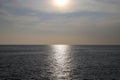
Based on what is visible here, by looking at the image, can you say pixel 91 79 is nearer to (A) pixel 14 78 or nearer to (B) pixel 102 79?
(B) pixel 102 79

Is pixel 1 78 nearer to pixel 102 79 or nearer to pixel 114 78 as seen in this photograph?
pixel 102 79

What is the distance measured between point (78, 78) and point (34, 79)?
36.4 ft

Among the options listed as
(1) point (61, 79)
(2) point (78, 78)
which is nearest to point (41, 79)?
(1) point (61, 79)

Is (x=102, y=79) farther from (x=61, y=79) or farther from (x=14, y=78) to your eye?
(x=14, y=78)

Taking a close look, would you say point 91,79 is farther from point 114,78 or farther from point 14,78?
point 14,78

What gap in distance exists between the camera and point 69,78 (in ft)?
170

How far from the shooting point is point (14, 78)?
Answer: 51469mm

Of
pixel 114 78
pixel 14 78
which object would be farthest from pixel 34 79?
pixel 114 78

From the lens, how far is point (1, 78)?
168 feet

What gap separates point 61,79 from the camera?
50.3 metres

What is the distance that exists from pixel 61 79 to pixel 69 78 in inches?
98.9

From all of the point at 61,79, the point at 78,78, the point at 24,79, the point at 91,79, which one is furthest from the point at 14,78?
the point at 91,79

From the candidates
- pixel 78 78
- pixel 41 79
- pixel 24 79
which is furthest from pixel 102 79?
pixel 24 79

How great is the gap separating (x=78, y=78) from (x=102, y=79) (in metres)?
5.98
